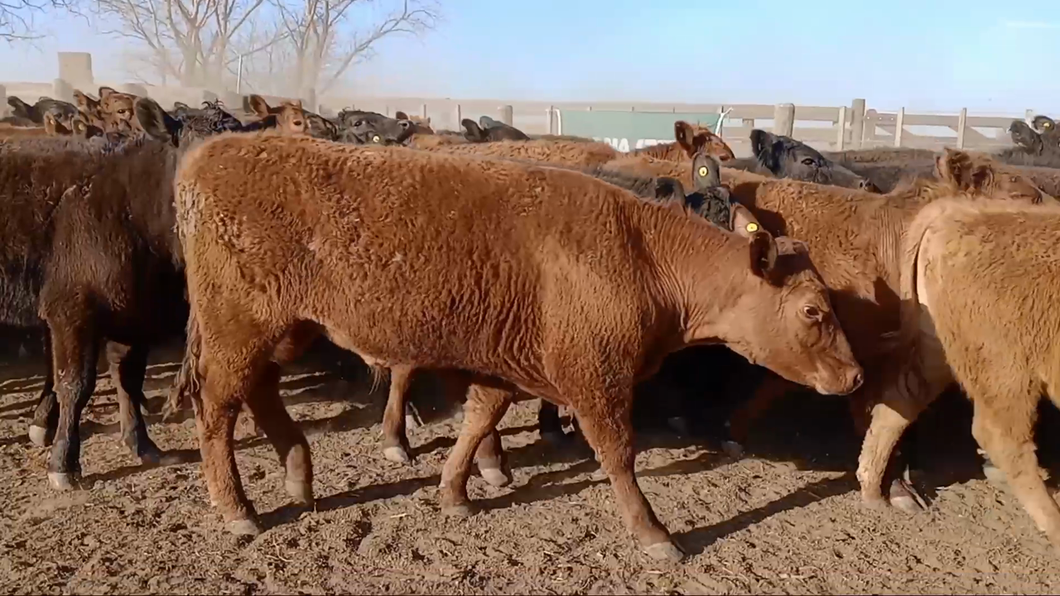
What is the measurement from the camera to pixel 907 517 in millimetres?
4957

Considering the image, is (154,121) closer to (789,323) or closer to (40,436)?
(40,436)

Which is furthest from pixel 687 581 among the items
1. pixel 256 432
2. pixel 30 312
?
pixel 30 312

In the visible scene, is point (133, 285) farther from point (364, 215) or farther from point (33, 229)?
point (364, 215)

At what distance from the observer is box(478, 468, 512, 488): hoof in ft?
17.3

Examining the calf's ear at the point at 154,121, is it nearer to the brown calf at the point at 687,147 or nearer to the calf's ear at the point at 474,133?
the brown calf at the point at 687,147

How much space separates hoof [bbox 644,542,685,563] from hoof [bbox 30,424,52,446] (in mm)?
3834

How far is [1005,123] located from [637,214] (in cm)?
1808

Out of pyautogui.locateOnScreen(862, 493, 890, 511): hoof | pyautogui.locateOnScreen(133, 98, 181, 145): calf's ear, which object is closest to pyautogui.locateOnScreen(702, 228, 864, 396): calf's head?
pyautogui.locateOnScreen(862, 493, 890, 511): hoof

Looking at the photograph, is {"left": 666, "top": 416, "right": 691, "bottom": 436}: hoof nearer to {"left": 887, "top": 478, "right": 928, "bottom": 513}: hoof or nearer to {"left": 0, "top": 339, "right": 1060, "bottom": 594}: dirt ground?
{"left": 0, "top": 339, "right": 1060, "bottom": 594}: dirt ground

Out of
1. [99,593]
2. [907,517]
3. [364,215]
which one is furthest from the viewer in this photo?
[907,517]

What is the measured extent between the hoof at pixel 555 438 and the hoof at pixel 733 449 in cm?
101

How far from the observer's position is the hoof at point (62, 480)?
505cm

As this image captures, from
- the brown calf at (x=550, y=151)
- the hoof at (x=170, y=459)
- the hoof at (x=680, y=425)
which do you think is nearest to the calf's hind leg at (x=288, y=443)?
the hoof at (x=170, y=459)

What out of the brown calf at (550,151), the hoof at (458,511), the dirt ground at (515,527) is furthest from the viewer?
the brown calf at (550,151)
